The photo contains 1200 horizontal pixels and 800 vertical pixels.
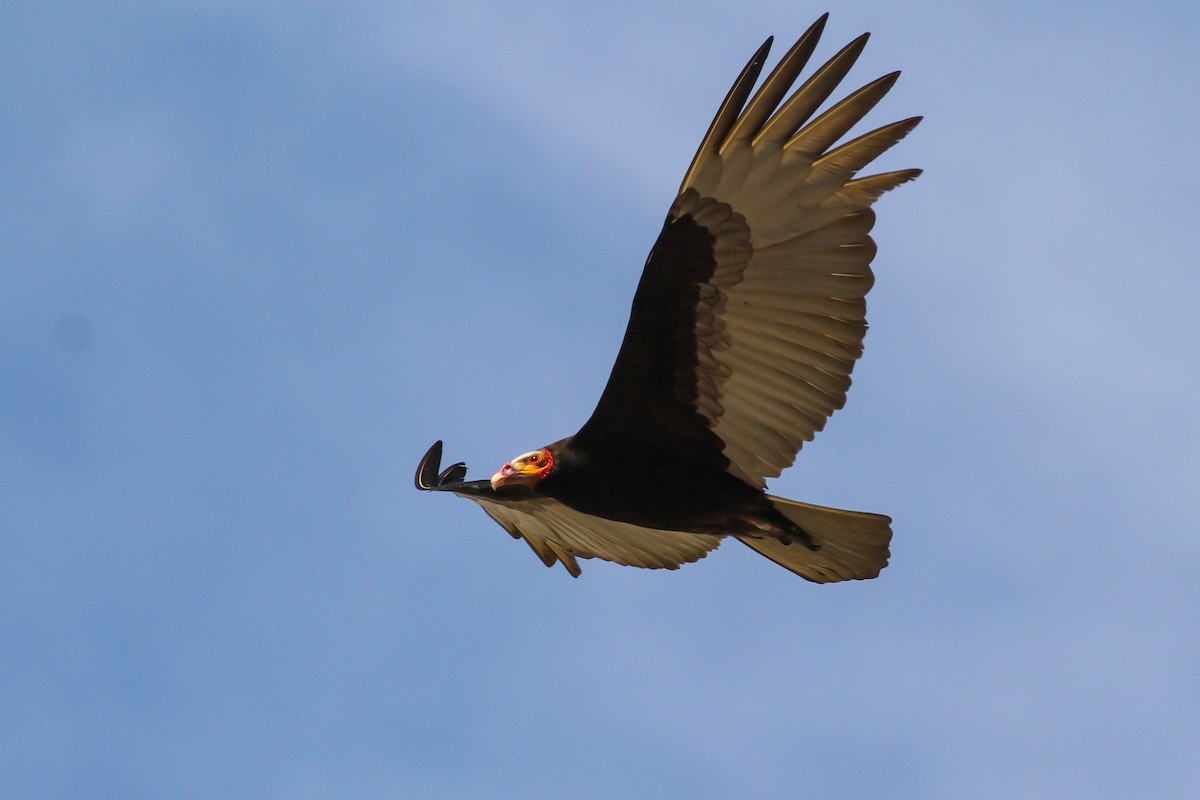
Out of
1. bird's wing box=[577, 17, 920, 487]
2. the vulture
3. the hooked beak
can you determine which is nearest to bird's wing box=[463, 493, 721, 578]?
the hooked beak

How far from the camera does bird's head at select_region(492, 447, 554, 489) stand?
9773 millimetres

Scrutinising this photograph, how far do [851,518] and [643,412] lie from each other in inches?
57.5

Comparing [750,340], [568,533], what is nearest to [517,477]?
[568,533]

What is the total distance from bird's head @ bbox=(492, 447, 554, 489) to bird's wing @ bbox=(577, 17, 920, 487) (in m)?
0.36

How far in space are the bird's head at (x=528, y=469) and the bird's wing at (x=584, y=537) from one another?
19.4 inches

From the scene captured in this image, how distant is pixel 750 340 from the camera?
9.30 metres

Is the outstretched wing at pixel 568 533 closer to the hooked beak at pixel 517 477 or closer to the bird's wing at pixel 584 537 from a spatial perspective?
the bird's wing at pixel 584 537

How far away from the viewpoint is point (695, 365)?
935cm

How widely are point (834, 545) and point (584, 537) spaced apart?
6.94 feet

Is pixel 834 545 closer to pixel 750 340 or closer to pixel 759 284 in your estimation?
pixel 750 340

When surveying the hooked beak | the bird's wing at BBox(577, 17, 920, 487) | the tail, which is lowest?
the tail

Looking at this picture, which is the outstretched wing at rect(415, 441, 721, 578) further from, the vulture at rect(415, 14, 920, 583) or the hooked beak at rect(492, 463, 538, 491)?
the vulture at rect(415, 14, 920, 583)

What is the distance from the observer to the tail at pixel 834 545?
9609 millimetres

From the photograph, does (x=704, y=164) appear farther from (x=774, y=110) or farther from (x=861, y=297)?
(x=861, y=297)
